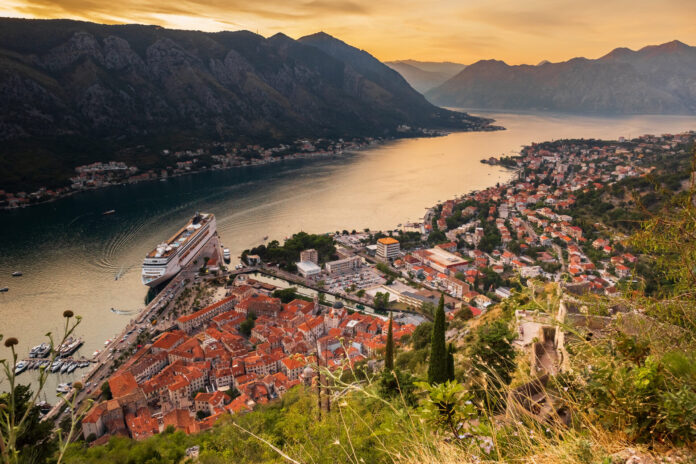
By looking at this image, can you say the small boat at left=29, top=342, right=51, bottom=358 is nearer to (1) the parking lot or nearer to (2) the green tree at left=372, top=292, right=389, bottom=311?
(1) the parking lot

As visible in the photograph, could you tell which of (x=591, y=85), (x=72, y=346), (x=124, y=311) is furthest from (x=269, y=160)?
(x=591, y=85)

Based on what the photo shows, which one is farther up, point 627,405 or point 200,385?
point 627,405

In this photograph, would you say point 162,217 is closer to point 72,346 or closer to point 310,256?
point 310,256

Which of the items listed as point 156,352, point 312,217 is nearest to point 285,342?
point 156,352

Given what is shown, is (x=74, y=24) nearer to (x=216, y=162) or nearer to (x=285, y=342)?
(x=216, y=162)

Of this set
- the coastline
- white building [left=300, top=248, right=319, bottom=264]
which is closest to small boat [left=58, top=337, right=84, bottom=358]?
white building [left=300, top=248, right=319, bottom=264]

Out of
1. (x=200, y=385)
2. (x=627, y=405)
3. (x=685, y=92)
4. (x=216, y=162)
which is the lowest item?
(x=200, y=385)
